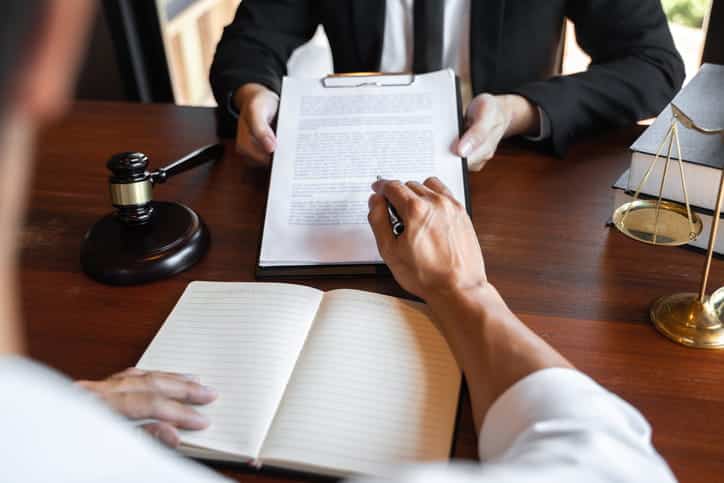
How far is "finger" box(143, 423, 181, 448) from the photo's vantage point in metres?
0.70

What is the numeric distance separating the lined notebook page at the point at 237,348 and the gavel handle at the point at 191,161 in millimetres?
229

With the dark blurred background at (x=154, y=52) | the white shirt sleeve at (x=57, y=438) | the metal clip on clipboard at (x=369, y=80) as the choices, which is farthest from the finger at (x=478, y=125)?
the dark blurred background at (x=154, y=52)

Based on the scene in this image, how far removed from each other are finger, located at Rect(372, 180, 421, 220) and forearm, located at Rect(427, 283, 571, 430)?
0.14 metres

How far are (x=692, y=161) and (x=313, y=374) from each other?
0.55 m

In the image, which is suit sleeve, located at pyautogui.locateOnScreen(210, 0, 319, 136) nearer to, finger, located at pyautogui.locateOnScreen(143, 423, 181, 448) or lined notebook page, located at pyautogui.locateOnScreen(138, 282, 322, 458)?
lined notebook page, located at pyautogui.locateOnScreen(138, 282, 322, 458)

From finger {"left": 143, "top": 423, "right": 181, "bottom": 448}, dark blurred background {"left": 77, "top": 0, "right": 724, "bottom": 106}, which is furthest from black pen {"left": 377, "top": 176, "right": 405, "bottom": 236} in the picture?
dark blurred background {"left": 77, "top": 0, "right": 724, "bottom": 106}

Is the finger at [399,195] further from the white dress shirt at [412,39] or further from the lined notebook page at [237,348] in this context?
the white dress shirt at [412,39]

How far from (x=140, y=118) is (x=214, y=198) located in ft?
1.28

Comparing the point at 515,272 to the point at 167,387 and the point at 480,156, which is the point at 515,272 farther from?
the point at 167,387

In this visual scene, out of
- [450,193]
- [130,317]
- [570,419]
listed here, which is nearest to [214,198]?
[130,317]

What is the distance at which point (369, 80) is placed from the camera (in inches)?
48.4

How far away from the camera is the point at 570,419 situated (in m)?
0.61

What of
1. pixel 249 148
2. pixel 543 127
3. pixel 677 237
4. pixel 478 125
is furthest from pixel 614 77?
pixel 249 148

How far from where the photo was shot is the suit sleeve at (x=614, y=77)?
129cm
